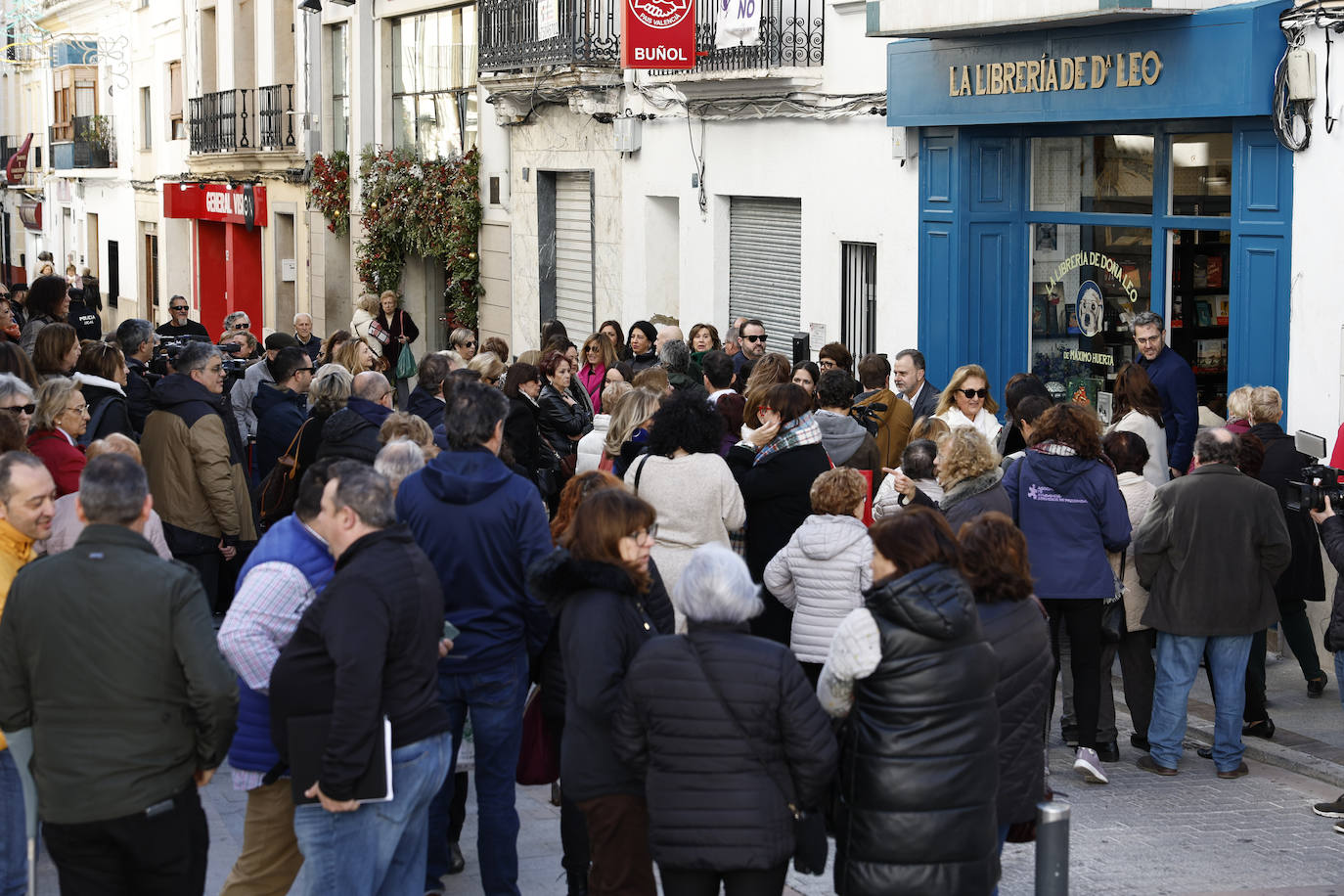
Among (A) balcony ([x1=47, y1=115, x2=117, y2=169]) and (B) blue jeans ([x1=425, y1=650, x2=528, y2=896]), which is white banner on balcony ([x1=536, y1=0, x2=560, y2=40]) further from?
(A) balcony ([x1=47, y1=115, x2=117, y2=169])

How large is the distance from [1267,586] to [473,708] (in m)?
4.08

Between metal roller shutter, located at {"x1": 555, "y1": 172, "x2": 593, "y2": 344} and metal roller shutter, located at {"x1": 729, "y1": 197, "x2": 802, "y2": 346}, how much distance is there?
3.23m

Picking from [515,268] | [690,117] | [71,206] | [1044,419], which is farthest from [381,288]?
[71,206]

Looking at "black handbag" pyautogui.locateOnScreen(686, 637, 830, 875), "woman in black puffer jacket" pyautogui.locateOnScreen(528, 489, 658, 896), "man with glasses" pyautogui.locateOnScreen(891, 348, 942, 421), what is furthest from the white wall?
"black handbag" pyautogui.locateOnScreen(686, 637, 830, 875)

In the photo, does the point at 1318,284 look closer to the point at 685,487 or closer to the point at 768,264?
the point at 685,487

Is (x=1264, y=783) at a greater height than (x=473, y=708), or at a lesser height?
lesser

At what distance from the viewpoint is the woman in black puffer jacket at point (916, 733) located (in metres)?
4.93

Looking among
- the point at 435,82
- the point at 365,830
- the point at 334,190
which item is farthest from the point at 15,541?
the point at 334,190

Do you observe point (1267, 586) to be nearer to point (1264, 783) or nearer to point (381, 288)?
point (1264, 783)

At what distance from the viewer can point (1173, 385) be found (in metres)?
11.0

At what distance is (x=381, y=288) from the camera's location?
997 inches

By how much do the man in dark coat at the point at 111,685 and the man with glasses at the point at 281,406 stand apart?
5.39 m

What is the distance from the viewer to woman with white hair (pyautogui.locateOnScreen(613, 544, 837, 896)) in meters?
4.82

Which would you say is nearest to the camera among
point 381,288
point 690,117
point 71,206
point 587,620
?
point 587,620
